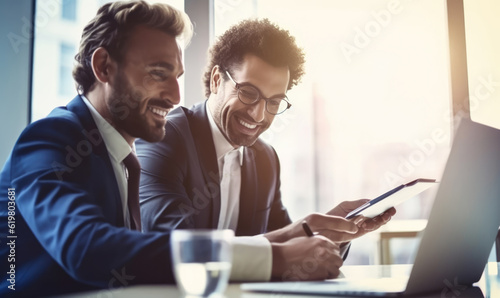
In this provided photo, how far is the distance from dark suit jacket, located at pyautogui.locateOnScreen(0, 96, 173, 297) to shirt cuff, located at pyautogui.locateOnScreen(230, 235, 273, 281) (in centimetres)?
16

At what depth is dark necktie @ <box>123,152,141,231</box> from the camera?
1.64 m

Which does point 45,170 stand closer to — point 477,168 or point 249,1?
point 477,168

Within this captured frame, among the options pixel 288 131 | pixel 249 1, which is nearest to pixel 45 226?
pixel 288 131

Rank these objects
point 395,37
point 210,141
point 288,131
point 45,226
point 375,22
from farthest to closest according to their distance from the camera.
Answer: point 395,37
point 375,22
point 288,131
point 210,141
point 45,226

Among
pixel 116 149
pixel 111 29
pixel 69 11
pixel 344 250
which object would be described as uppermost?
pixel 69 11

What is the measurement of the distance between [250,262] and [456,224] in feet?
1.47

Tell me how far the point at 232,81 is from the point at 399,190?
1.27 m

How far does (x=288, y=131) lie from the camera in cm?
261

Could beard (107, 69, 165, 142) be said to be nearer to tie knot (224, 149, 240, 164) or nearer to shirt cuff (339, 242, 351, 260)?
tie knot (224, 149, 240, 164)

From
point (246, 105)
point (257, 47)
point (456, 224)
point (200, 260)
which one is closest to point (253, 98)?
point (246, 105)

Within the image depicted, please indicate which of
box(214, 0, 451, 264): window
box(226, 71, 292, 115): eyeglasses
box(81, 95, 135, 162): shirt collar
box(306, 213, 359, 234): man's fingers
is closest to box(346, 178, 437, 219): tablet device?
box(306, 213, 359, 234): man's fingers

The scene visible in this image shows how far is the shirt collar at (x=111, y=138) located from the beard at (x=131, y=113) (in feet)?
0.22

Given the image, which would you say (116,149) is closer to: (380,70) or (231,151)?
(231,151)

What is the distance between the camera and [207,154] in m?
2.14
